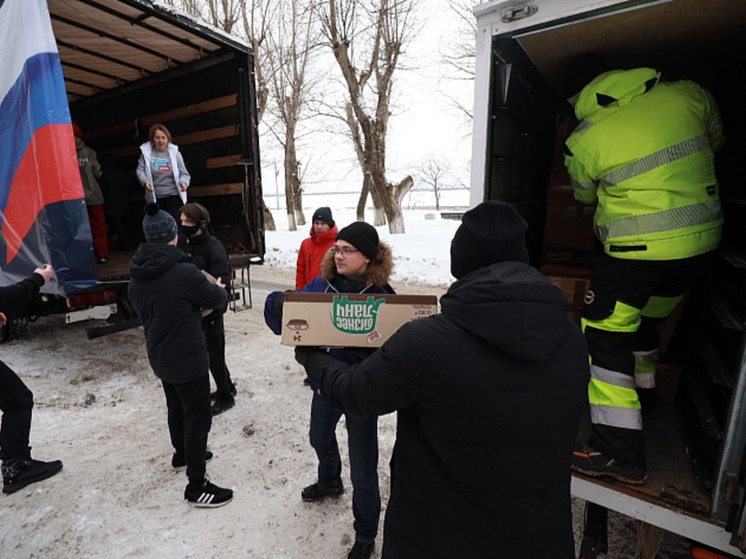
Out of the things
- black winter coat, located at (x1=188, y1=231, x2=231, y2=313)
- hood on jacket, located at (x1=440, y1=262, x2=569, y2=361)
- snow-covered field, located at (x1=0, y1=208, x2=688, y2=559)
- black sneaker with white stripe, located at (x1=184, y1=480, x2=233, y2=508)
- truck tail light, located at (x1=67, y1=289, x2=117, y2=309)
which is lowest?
snow-covered field, located at (x1=0, y1=208, x2=688, y2=559)

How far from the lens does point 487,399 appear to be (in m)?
1.07

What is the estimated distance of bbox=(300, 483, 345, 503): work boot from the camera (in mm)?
2473

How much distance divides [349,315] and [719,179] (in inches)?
102

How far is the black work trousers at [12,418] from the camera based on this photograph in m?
2.58

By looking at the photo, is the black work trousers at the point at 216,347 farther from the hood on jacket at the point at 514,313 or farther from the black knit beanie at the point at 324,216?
the hood on jacket at the point at 514,313

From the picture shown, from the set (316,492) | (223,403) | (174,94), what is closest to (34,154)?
(223,403)

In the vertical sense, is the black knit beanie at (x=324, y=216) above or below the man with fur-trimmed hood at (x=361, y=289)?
above

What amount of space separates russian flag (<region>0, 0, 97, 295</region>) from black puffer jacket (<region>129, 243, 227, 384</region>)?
108 centimetres

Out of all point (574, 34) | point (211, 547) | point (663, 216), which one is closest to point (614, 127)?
point (663, 216)

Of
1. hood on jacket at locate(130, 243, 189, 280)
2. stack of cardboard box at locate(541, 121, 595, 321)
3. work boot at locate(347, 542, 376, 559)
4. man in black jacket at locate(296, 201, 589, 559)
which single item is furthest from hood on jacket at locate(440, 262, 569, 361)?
stack of cardboard box at locate(541, 121, 595, 321)

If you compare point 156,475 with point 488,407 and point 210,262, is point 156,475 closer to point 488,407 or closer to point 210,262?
point 210,262

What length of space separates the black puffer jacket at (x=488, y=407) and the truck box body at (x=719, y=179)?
716 millimetres

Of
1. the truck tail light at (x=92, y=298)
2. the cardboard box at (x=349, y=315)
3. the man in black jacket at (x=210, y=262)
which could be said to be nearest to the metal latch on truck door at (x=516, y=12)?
the cardboard box at (x=349, y=315)

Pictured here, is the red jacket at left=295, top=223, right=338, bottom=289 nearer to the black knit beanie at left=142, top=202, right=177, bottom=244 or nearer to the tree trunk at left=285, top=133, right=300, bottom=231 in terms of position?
the black knit beanie at left=142, top=202, right=177, bottom=244
